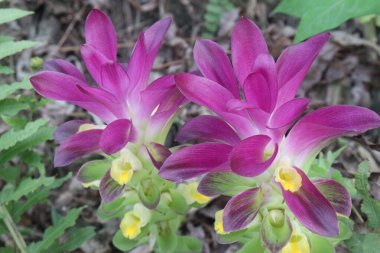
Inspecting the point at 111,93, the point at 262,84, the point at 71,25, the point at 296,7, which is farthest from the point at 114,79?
the point at 71,25

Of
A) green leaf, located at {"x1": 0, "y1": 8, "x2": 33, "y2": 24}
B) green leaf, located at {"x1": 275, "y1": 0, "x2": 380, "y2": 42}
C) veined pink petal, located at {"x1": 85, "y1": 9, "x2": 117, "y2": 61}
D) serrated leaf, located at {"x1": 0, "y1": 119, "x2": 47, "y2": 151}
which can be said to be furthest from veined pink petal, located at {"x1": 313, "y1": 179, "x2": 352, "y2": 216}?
green leaf, located at {"x1": 0, "y1": 8, "x2": 33, "y2": 24}

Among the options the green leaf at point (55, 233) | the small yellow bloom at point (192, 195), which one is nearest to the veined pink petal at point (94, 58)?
the small yellow bloom at point (192, 195)

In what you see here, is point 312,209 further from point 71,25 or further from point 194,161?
point 71,25

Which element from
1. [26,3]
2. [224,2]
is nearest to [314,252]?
[224,2]

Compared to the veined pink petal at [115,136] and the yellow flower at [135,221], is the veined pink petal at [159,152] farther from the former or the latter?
the yellow flower at [135,221]

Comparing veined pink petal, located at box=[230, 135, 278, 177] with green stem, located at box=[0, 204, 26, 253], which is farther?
green stem, located at box=[0, 204, 26, 253]

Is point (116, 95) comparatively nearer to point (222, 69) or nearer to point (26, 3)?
point (222, 69)

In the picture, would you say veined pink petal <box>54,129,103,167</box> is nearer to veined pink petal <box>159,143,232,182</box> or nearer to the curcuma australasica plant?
the curcuma australasica plant
